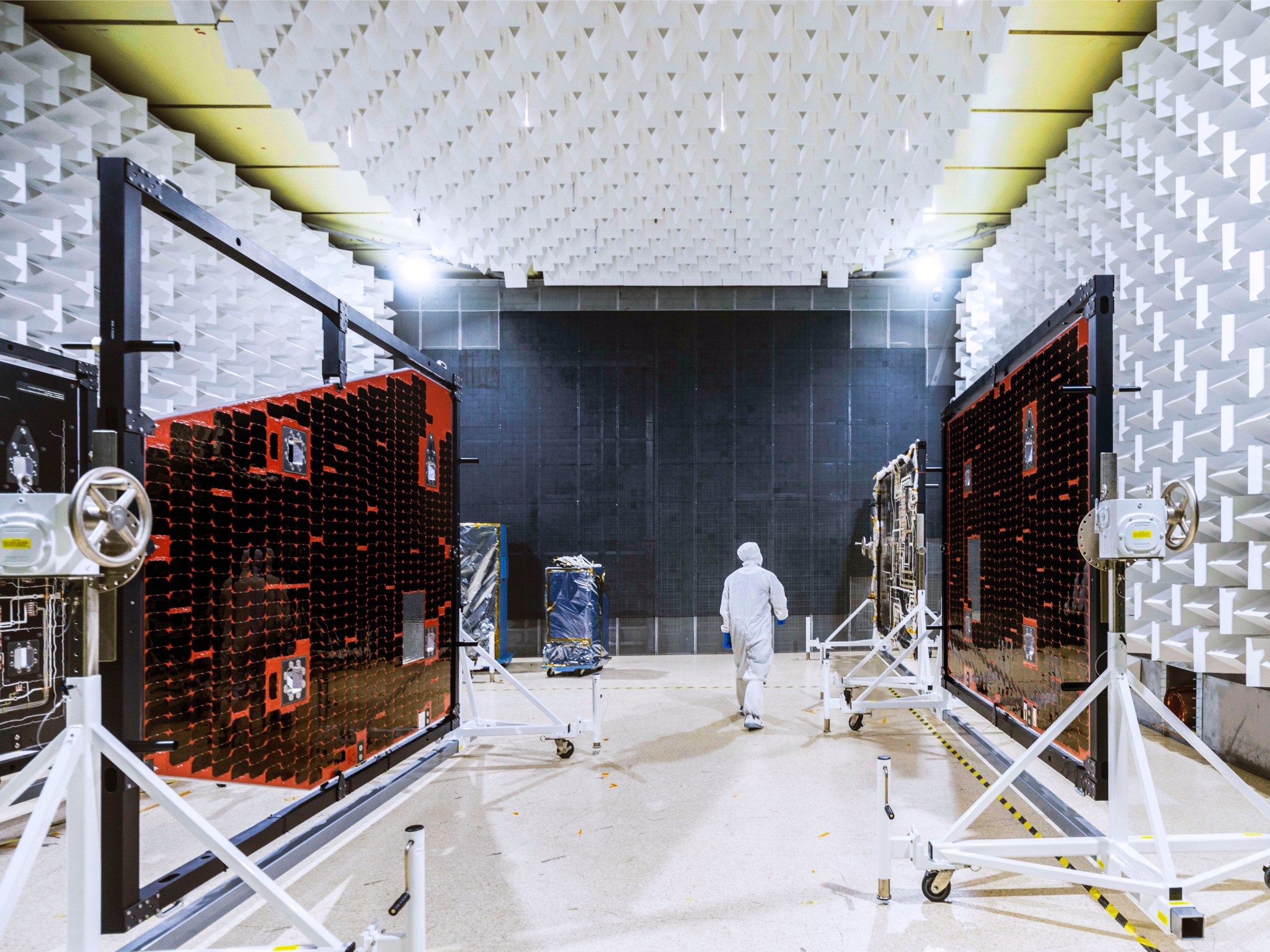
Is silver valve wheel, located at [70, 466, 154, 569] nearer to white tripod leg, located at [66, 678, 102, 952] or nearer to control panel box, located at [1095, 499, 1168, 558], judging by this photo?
white tripod leg, located at [66, 678, 102, 952]

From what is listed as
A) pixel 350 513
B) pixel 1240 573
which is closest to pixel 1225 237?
pixel 1240 573

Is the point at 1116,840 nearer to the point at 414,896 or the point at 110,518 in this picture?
the point at 414,896

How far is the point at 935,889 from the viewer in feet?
8.86

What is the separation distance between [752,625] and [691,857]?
2523 millimetres

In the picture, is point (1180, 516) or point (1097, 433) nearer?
point (1180, 516)

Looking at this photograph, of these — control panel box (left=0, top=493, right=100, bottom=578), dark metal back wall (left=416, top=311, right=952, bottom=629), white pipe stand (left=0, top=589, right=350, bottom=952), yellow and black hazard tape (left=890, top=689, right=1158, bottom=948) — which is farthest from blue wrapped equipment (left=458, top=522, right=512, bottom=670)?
control panel box (left=0, top=493, right=100, bottom=578)

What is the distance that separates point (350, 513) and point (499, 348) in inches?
225

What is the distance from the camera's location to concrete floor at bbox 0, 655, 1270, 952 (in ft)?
8.27

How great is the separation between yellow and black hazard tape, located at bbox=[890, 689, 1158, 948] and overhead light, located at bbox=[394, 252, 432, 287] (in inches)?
276

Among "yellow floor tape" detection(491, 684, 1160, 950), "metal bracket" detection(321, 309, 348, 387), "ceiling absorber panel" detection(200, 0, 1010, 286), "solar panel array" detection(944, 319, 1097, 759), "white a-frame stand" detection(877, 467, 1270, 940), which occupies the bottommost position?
"yellow floor tape" detection(491, 684, 1160, 950)

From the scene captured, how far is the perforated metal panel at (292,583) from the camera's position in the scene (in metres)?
2.38

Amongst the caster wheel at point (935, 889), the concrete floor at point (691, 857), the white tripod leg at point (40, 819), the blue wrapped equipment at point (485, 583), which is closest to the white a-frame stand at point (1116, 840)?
the caster wheel at point (935, 889)

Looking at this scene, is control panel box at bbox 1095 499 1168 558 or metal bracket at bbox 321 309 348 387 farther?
metal bracket at bbox 321 309 348 387

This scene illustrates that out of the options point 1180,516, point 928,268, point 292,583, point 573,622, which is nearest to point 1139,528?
point 1180,516
